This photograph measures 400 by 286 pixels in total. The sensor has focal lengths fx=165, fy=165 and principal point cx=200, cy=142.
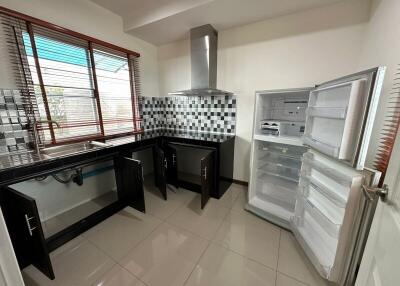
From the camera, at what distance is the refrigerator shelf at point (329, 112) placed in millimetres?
1060

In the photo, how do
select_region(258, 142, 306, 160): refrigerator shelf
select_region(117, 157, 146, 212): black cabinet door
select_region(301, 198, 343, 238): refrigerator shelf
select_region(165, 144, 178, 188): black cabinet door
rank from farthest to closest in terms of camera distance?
select_region(165, 144, 178, 188): black cabinet door < select_region(258, 142, 306, 160): refrigerator shelf < select_region(117, 157, 146, 212): black cabinet door < select_region(301, 198, 343, 238): refrigerator shelf

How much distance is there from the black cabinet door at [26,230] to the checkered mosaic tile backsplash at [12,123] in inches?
23.2

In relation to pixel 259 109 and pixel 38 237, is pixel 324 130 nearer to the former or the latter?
pixel 259 109

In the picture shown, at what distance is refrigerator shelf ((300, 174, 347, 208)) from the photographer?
3.63ft

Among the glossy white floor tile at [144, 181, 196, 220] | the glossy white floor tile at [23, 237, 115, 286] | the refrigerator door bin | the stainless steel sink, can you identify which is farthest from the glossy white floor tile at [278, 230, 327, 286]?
the stainless steel sink

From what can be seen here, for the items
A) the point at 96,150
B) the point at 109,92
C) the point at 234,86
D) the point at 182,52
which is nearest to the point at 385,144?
the point at 234,86

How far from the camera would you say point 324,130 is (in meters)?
1.35

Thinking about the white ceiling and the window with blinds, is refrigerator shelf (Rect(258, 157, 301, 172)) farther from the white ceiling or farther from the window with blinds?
the window with blinds

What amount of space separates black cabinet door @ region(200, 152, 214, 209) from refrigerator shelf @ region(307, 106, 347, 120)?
1.09 m

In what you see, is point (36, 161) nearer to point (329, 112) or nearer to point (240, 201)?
point (240, 201)

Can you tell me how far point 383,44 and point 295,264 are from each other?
187 centimetres

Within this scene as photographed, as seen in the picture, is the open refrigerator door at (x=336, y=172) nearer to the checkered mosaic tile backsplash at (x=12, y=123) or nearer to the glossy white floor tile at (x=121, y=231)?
the glossy white floor tile at (x=121, y=231)

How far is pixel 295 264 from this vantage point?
1.31 m

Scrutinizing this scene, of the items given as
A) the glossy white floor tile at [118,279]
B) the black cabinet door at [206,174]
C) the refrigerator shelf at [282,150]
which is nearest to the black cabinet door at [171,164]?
the black cabinet door at [206,174]
